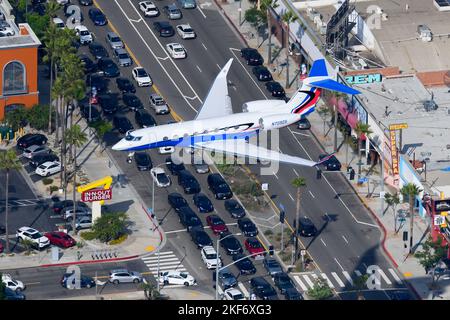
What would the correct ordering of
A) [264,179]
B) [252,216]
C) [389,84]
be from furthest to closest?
1. [389,84]
2. [264,179]
3. [252,216]

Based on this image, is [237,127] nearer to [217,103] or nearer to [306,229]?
[217,103]

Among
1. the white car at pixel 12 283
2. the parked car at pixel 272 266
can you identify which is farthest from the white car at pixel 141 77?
the white car at pixel 12 283

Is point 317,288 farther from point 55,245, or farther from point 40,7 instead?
point 40,7

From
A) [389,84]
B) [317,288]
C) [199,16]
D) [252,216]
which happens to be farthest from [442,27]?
[317,288]

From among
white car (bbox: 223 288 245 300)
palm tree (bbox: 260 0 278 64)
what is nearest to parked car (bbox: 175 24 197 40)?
Answer: palm tree (bbox: 260 0 278 64)

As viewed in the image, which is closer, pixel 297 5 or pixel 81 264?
pixel 81 264

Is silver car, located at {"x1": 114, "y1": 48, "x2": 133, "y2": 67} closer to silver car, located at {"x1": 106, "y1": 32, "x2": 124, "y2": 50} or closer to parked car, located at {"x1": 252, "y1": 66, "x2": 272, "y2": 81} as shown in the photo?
silver car, located at {"x1": 106, "y1": 32, "x2": 124, "y2": 50}

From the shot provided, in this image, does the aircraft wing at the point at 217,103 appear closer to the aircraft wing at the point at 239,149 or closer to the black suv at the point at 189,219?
the aircraft wing at the point at 239,149
